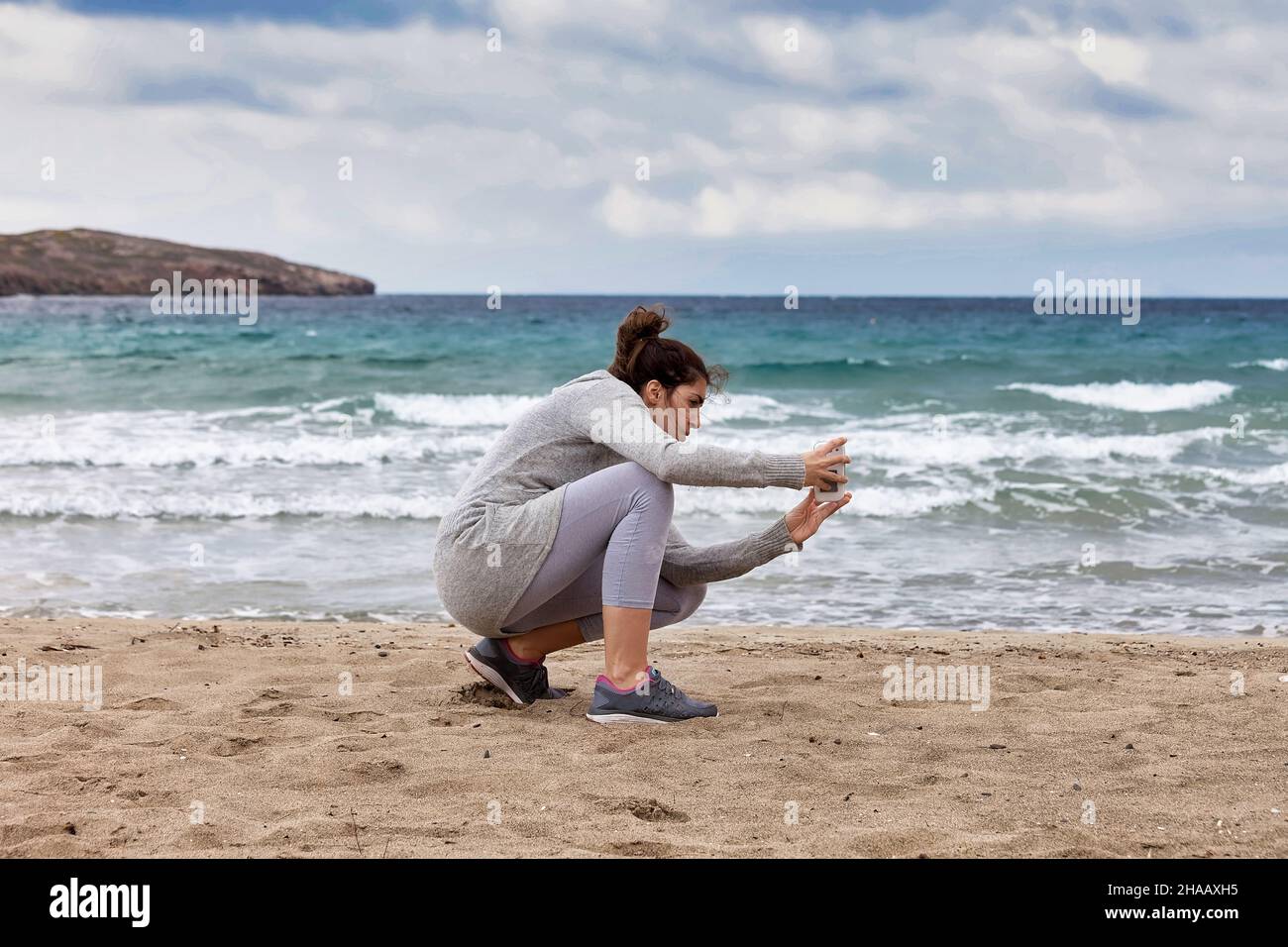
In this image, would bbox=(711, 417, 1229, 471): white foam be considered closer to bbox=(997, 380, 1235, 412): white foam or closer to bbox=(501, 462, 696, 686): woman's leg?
bbox=(997, 380, 1235, 412): white foam

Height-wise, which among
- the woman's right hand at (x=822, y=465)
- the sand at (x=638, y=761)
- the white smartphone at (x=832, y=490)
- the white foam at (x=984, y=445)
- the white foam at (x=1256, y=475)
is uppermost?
the woman's right hand at (x=822, y=465)

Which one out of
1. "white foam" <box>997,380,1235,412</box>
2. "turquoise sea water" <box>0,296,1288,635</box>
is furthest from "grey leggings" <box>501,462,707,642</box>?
"white foam" <box>997,380,1235,412</box>

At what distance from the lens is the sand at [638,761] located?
296cm

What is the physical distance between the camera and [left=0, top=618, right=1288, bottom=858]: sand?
2.96 meters

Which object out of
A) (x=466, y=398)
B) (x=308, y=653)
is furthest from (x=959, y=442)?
(x=308, y=653)

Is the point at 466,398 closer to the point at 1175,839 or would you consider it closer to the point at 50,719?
the point at 50,719

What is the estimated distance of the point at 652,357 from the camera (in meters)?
3.86

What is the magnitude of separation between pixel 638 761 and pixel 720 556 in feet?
2.48

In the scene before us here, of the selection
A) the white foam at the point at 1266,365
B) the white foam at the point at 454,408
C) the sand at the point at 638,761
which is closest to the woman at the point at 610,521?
the sand at the point at 638,761

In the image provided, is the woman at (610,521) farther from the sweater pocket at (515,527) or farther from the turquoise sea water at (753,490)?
the turquoise sea water at (753,490)

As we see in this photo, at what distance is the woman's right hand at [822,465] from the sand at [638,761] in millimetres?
830

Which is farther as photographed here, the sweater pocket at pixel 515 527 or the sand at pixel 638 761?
the sweater pocket at pixel 515 527

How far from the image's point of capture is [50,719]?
397 centimetres

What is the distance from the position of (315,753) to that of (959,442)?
1118 cm
